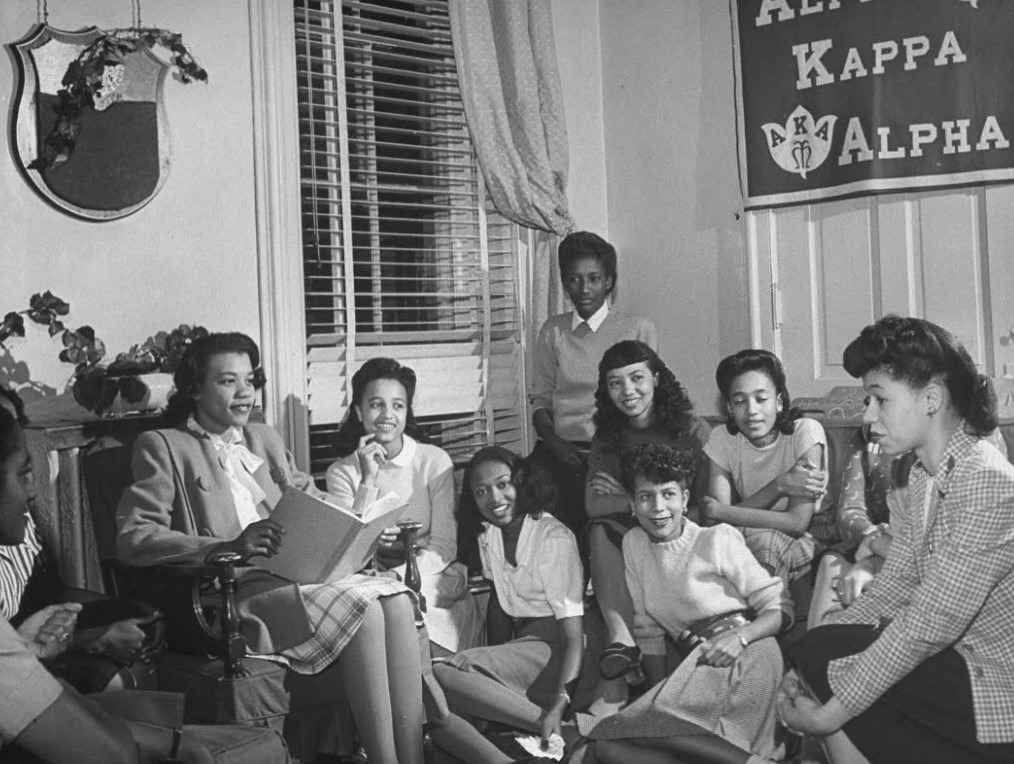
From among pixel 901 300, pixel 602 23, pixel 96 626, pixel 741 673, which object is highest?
pixel 602 23

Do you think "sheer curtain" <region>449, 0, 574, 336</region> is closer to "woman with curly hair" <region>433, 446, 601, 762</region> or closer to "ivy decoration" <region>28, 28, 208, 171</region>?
"ivy decoration" <region>28, 28, 208, 171</region>

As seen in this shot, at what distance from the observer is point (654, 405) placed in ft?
12.5

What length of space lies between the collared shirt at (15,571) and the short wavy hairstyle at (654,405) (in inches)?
67.8

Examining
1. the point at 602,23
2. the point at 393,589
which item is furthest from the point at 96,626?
the point at 602,23

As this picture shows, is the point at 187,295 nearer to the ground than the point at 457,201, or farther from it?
nearer to the ground

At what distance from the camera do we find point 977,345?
408 centimetres

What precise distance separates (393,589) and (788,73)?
258 cm

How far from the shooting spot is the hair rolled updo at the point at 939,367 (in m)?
2.27

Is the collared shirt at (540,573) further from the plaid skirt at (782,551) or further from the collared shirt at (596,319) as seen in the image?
the collared shirt at (596,319)

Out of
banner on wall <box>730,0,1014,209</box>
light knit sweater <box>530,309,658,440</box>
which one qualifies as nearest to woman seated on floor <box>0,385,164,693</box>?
light knit sweater <box>530,309,658,440</box>

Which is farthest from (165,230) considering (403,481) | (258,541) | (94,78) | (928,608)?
(928,608)

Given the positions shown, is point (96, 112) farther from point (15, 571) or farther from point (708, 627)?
point (708, 627)

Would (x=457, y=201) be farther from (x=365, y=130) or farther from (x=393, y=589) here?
(x=393, y=589)

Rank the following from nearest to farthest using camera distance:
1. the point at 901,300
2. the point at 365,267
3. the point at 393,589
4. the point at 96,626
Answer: the point at 96,626, the point at 393,589, the point at 901,300, the point at 365,267
